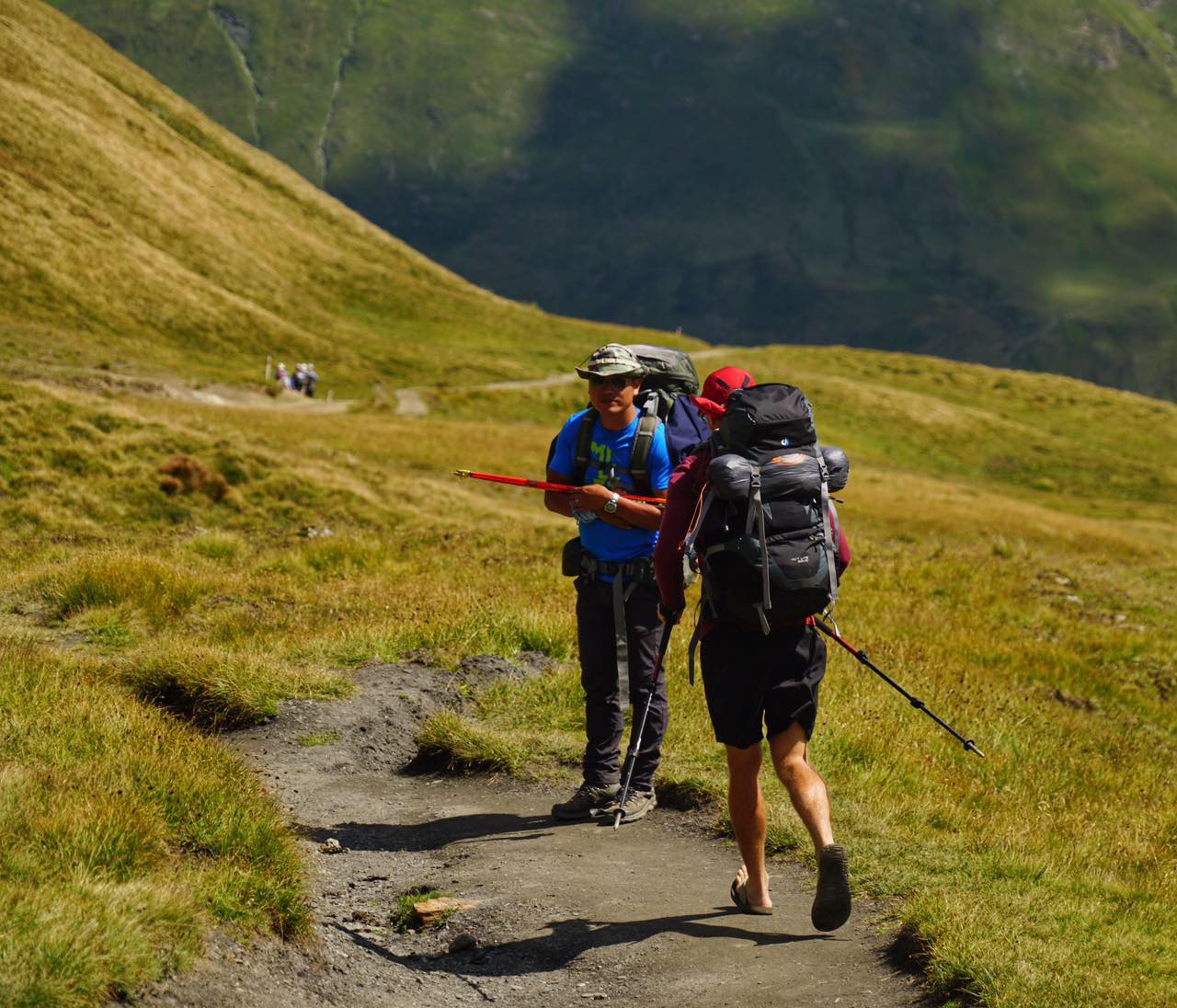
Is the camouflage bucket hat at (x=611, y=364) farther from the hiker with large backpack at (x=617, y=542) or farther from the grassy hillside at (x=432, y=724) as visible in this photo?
the grassy hillside at (x=432, y=724)

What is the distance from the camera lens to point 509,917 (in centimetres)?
686

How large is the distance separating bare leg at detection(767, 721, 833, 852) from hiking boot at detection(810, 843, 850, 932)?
→ 9.5 inches

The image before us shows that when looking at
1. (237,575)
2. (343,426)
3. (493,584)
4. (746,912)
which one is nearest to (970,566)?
(493,584)

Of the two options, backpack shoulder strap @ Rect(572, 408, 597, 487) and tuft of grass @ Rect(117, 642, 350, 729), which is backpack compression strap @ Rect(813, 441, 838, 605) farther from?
tuft of grass @ Rect(117, 642, 350, 729)

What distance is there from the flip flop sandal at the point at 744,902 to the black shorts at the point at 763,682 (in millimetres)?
793

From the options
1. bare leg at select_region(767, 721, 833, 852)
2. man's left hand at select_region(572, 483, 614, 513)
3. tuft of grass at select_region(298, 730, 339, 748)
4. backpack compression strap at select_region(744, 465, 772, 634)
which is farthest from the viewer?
tuft of grass at select_region(298, 730, 339, 748)

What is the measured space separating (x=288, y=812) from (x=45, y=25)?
121 meters

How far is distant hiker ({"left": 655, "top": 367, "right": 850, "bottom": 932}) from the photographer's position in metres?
6.43

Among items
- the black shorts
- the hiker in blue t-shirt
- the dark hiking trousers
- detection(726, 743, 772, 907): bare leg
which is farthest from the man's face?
detection(726, 743, 772, 907): bare leg

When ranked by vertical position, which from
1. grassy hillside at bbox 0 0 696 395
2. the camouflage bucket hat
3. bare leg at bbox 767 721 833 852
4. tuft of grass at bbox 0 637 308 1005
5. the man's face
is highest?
grassy hillside at bbox 0 0 696 395

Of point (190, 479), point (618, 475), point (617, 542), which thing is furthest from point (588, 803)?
point (190, 479)

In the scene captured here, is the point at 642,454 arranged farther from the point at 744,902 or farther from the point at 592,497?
the point at 744,902

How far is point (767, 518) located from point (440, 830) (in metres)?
3.29

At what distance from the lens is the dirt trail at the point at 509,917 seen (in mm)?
5887
